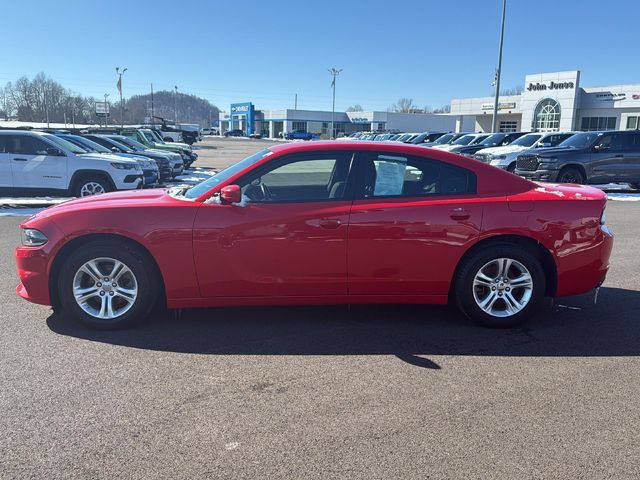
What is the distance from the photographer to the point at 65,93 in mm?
115500

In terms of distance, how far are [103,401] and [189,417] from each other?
61 cm

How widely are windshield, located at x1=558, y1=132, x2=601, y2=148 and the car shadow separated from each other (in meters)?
12.3

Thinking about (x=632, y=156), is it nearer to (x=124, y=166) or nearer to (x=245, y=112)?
(x=124, y=166)

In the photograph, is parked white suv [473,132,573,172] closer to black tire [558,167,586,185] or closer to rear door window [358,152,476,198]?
black tire [558,167,586,185]

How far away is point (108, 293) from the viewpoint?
455 centimetres

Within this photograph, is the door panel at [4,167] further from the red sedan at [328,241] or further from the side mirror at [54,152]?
the red sedan at [328,241]

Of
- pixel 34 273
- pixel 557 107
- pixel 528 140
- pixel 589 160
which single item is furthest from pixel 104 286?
pixel 557 107

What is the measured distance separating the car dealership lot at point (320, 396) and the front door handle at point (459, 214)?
1.00 metres

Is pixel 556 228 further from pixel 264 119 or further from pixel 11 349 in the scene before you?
pixel 264 119

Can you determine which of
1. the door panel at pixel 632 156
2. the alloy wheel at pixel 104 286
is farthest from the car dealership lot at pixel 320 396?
the door panel at pixel 632 156

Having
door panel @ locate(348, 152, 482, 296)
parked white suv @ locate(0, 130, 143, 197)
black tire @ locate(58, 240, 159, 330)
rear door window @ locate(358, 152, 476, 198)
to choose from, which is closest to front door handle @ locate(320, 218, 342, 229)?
door panel @ locate(348, 152, 482, 296)

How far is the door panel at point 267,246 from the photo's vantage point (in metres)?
4.40

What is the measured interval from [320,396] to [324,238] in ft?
4.59

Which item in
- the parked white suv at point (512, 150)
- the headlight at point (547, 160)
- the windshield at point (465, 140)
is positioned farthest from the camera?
the windshield at point (465, 140)
